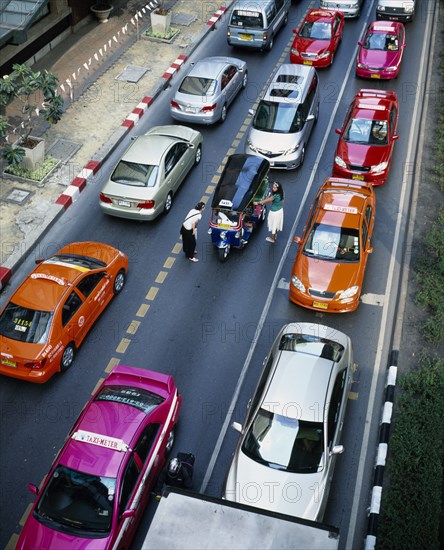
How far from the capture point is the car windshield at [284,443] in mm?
11055

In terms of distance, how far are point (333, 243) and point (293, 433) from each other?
17.9 ft

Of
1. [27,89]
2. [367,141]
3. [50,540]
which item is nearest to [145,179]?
[27,89]

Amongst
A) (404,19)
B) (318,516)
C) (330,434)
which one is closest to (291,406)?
(330,434)

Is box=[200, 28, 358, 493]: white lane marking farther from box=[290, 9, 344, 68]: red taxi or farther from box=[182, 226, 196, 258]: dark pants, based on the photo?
box=[290, 9, 344, 68]: red taxi

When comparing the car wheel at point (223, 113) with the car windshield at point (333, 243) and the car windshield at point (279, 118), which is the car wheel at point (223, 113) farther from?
the car windshield at point (333, 243)

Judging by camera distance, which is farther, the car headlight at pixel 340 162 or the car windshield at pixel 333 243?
the car headlight at pixel 340 162

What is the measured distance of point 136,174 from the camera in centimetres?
1711

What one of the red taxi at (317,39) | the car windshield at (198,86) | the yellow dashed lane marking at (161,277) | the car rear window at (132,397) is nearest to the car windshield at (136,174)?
the yellow dashed lane marking at (161,277)

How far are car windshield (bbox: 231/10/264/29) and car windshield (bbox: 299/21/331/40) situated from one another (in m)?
1.62

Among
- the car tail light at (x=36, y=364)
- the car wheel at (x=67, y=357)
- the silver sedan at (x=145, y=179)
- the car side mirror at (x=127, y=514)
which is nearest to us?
the car side mirror at (x=127, y=514)

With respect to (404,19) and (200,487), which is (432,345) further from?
(404,19)

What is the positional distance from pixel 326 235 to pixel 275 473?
20.8 feet

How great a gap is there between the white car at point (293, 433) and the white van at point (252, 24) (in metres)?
15.6

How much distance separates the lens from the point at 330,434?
11383mm
